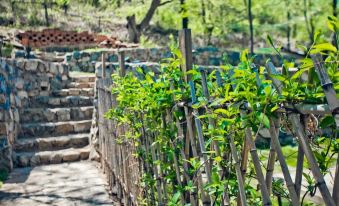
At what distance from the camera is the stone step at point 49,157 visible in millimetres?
6973

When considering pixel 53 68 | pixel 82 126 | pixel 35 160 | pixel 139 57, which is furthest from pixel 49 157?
pixel 139 57

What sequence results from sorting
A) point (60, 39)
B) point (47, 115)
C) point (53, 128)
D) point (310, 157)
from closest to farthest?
point (310, 157) → point (53, 128) → point (47, 115) → point (60, 39)

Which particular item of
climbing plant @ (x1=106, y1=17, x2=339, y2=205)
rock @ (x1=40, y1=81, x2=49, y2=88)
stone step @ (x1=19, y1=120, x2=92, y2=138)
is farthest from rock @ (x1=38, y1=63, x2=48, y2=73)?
climbing plant @ (x1=106, y1=17, x2=339, y2=205)

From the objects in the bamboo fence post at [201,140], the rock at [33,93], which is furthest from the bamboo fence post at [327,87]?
the rock at [33,93]

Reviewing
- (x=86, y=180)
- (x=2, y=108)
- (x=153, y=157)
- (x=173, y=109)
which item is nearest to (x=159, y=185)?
(x=153, y=157)

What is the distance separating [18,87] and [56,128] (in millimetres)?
1304

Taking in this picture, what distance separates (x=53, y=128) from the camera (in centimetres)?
795

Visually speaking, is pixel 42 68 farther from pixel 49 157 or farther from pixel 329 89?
pixel 329 89

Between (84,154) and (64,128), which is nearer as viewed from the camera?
(84,154)

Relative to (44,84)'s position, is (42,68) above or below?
above

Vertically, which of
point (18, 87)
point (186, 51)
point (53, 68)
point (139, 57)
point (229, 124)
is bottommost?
point (18, 87)

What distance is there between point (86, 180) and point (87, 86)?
4.18m

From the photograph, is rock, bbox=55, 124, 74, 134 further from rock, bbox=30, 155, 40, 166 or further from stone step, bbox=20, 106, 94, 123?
rock, bbox=30, 155, 40, 166

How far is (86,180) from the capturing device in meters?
5.89
